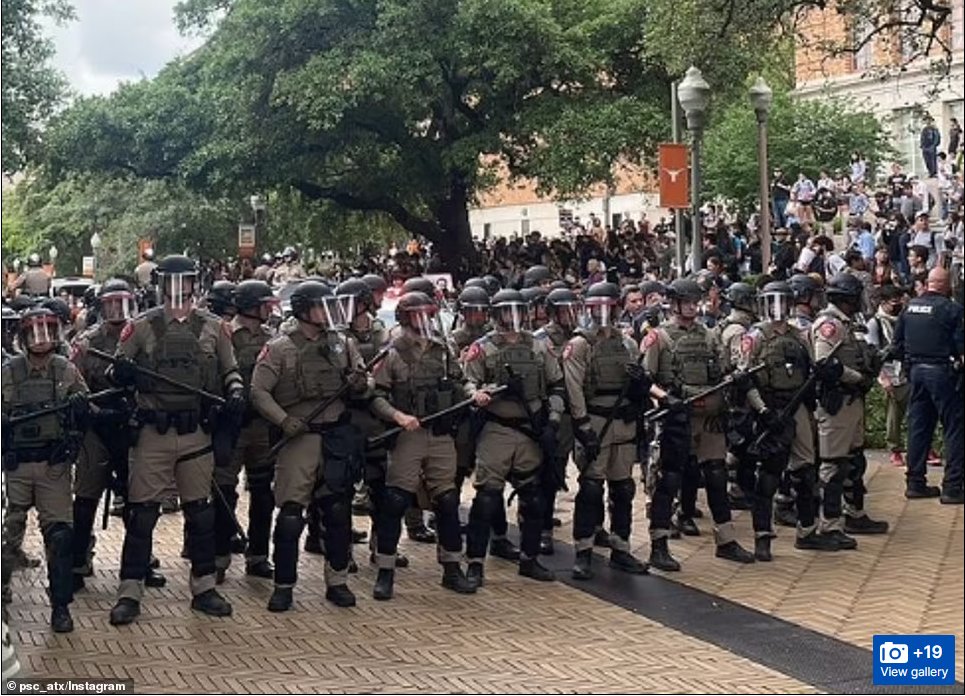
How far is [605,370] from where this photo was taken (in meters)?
9.13

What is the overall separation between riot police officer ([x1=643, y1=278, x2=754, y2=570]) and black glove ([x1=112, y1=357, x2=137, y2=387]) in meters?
3.49

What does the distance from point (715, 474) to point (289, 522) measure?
120 inches

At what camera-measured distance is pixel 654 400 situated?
944 cm

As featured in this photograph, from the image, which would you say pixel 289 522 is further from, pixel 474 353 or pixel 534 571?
pixel 534 571

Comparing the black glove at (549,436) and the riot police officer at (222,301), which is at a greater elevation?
the riot police officer at (222,301)

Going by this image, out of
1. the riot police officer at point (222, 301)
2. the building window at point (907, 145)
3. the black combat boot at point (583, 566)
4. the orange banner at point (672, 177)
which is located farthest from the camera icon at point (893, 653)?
the building window at point (907, 145)

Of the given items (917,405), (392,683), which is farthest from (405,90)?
(392,683)

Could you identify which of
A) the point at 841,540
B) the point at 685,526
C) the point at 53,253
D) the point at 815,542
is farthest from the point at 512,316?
the point at 53,253

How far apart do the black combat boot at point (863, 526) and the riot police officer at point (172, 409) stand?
493 centimetres

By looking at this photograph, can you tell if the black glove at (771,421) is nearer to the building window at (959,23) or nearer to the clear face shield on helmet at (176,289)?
Answer: the clear face shield on helmet at (176,289)

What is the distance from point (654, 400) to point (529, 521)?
1.20 meters

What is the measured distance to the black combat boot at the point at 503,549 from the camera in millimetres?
10008

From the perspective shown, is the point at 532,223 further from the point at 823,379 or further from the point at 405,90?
the point at 823,379

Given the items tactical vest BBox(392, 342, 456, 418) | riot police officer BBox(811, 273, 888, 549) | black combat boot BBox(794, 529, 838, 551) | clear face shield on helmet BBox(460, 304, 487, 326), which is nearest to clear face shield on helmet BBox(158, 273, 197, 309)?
tactical vest BBox(392, 342, 456, 418)
